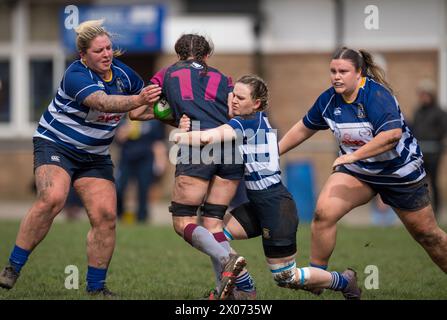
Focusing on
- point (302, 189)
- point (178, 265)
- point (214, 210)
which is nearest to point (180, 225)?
point (214, 210)

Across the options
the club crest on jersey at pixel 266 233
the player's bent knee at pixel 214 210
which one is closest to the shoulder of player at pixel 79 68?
the player's bent knee at pixel 214 210

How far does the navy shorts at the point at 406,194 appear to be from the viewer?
7230 millimetres

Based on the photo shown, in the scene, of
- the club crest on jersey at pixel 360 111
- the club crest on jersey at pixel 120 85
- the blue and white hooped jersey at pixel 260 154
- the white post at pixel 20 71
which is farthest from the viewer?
the white post at pixel 20 71

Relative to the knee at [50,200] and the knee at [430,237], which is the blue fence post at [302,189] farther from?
the knee at [50,200]

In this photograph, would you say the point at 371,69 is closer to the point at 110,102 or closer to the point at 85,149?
the point at 110,102

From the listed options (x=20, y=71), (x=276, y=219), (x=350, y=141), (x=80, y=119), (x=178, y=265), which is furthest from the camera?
(x=20, y=71)

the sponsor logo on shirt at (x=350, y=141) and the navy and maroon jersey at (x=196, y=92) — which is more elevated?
the navy and maroon jersey at (x=196, y=92)

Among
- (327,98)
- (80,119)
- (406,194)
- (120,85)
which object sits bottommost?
(406,194)

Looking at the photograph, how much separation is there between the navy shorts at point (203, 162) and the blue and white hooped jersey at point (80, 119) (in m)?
0.75

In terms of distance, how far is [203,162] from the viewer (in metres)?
7.04

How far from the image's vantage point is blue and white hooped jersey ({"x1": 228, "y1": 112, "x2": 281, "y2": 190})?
22.5ft

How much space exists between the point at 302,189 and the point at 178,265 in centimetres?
633

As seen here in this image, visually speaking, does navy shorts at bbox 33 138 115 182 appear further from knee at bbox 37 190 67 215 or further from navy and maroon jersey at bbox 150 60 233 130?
navy and maroon jersey at bbox 150 60 233 130
